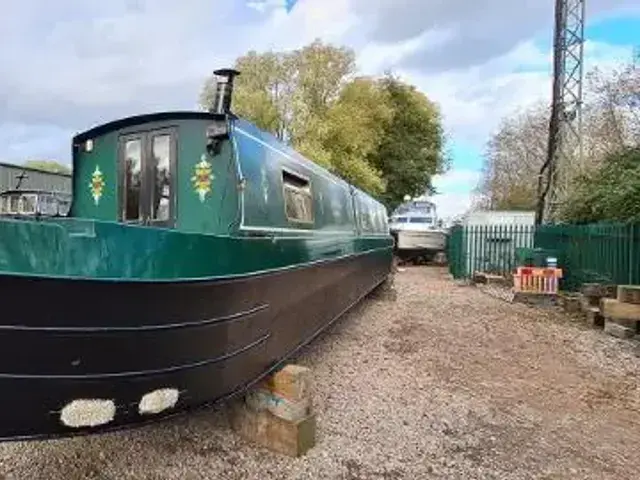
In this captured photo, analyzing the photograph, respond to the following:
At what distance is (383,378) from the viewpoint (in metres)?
6.46

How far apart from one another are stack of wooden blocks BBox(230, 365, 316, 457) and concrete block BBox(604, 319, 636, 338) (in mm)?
6144

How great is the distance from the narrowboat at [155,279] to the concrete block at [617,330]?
5.33 metres

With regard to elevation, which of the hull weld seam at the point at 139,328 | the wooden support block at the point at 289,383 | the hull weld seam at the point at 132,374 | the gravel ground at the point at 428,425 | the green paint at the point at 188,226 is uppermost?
the green paint at the point at 188,226

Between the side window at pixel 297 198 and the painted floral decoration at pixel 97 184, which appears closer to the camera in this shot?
the painted floral decoration at pixel 97 184

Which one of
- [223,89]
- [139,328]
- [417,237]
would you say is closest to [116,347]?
[139,328]

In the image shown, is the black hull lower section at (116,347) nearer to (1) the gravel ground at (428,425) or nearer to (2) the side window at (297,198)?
(1) the gravel ground at (428,425)

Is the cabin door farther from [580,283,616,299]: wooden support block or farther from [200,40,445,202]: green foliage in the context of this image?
[200,40,445,202]: green foliage

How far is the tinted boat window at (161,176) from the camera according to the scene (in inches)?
182

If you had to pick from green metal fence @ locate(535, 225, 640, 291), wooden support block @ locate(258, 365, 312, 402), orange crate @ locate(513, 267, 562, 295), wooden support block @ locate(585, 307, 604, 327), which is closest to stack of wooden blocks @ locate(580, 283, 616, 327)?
wooden support block @ locate(585, 307, 604, 327)

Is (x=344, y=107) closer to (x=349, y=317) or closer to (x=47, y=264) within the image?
(x=349, y=317)

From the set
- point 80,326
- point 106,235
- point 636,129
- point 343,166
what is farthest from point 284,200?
point 343,166

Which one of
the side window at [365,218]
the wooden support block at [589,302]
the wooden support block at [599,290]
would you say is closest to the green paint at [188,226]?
the side window at [365,218]

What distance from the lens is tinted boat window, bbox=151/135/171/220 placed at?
4.62m

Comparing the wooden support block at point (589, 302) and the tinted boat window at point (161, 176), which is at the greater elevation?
the tinted boat window at point (161, 176)
